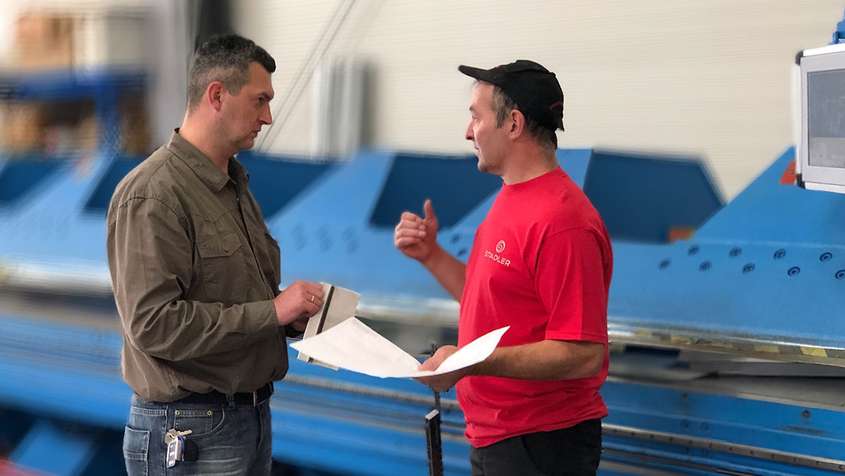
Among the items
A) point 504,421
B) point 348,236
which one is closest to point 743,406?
point 504,421

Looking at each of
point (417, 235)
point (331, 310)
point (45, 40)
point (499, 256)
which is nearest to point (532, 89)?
point (499, 256)

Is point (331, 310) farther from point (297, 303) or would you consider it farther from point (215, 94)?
point (215, 94)

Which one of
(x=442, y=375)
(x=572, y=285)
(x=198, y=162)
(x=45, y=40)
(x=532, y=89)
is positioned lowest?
(x=442, y=375)

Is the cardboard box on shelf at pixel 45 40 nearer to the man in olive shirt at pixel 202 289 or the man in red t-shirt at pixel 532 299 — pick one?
the man in olive shirt at pixel 202 289

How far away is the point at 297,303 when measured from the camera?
158cm

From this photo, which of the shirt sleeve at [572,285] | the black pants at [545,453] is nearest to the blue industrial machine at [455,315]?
the black pants at [545,453]

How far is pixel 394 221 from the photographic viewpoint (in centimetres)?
259

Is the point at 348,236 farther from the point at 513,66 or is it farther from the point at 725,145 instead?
the point at 725,145

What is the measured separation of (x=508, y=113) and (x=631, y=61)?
2350 mm

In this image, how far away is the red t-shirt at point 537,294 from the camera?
1367mm

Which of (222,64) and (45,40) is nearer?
(222,64)

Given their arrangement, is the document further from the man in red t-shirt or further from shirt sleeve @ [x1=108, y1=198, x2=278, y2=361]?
the man in red t-shirt

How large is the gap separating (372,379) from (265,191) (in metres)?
1.04

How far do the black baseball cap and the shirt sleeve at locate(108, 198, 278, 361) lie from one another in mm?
541
